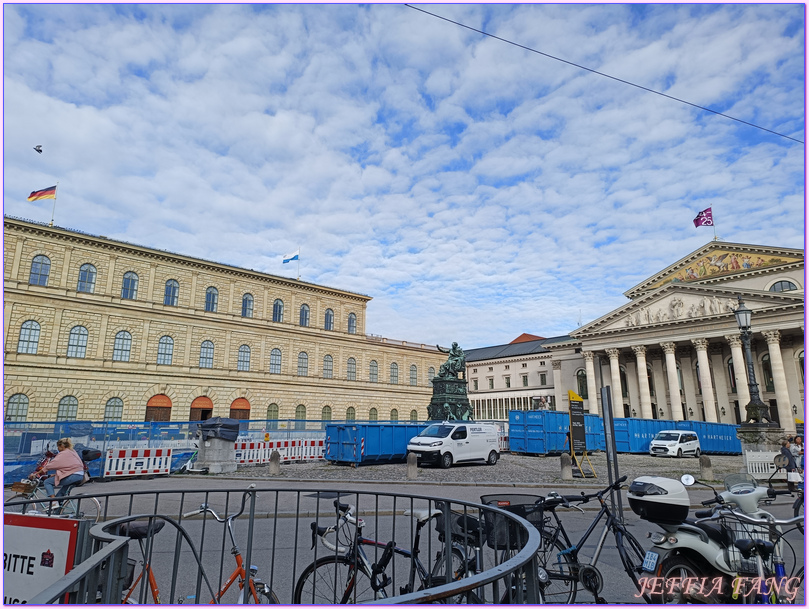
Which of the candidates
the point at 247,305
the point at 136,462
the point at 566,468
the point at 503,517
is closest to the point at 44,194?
the point at 247,305

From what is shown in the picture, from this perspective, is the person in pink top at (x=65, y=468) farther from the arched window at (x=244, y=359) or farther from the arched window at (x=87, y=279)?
the arched window at (x=244, y=359)

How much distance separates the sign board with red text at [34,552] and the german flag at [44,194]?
4210 cm

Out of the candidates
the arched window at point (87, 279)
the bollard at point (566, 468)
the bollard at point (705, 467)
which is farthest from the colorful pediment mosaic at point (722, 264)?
the arched window at point (87, 279)

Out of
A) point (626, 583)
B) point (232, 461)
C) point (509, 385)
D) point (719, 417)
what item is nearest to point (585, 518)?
point (626, 583)

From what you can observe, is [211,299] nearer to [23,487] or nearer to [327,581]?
[23,487]

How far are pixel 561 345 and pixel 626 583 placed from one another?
201 ft

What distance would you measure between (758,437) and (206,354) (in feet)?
133

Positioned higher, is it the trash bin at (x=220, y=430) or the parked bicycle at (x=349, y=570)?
the trash bin at (x=220, y=430)

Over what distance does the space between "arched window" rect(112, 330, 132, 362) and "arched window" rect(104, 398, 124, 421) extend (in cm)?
316

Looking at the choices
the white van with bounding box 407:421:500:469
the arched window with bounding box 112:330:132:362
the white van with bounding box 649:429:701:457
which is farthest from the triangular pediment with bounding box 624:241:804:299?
the arched window with bounding box 112:330:132:362

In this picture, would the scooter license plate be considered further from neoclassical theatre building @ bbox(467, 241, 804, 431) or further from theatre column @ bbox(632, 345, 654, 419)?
theatre column @ bbox(632, 345, 654, 419)

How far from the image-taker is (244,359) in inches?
1918

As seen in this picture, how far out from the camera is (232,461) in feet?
63.6

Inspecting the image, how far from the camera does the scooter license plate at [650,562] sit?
5004mm
